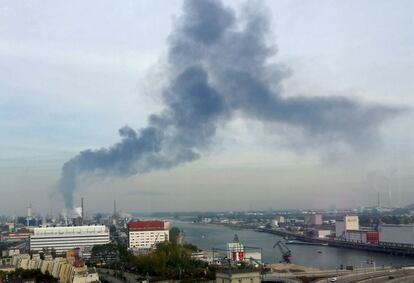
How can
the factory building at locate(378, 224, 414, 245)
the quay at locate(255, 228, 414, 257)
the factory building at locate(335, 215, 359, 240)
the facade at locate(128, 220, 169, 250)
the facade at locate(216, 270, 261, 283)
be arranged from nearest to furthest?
the facade at locate(216, 270, 261, 283), the quay at locate(255, 228, 414, 257), the factory building at locate(378, 224, 414, 245), the facade at locate(128, 220, 169, 250), the factory building at locate(335, 215, 359, 240)

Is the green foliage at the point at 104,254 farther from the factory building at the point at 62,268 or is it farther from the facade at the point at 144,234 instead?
the facade at the point at 144,234

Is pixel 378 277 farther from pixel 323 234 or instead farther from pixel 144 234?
pixel 323 234

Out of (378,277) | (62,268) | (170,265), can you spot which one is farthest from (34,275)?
(378,277)

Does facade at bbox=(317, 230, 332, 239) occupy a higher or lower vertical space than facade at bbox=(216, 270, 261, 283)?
lower

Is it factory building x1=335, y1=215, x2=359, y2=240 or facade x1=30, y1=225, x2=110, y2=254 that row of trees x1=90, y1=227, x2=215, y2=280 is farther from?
factory building x1=335, y1=215, x2=359, y2=240

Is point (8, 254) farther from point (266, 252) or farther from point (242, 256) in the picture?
point (266, 252)

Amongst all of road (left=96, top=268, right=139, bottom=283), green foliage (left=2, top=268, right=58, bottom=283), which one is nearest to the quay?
road (left=96, top=268, right=139, bottom=283)
